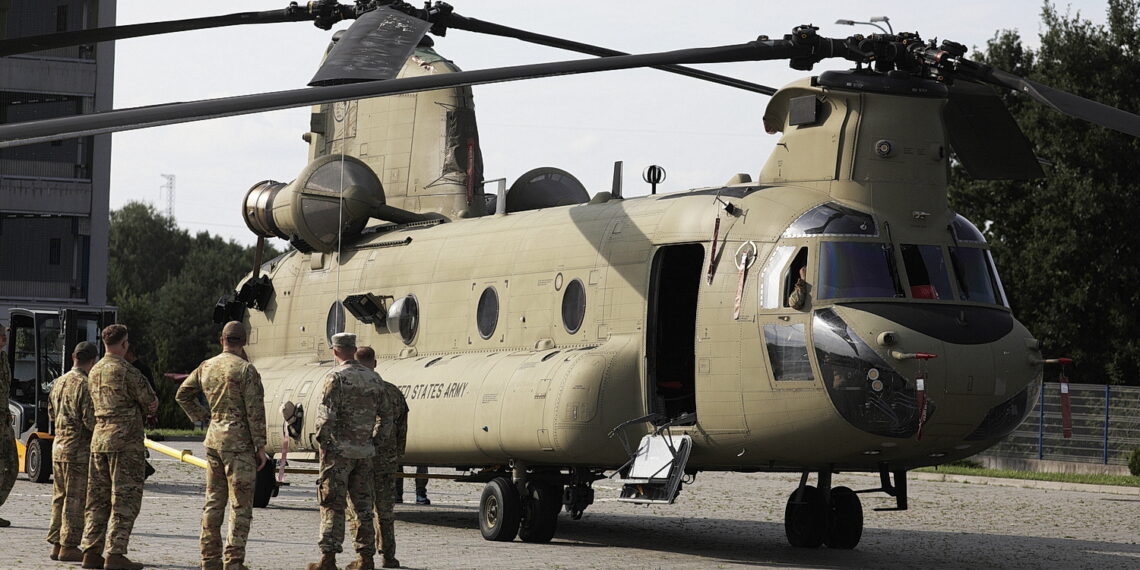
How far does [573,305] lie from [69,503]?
5355mm

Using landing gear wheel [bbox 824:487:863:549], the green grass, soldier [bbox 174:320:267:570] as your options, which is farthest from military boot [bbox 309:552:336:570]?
the green grass

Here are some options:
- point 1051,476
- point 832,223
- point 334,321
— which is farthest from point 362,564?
point 1051,476

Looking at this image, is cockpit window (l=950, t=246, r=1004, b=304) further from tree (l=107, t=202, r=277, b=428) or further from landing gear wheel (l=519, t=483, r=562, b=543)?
tree (l=107, t=202, r=277, b=428)

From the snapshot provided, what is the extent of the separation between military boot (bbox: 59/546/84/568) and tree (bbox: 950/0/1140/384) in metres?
31.0

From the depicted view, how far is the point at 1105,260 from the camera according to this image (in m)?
37.9

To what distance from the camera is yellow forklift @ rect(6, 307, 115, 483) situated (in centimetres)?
2184

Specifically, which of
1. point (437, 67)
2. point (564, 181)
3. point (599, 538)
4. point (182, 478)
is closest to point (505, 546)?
point (599, 538)

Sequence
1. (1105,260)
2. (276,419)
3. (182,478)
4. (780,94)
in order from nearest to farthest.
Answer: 1. (780,94)
2. (276,419)
3. (182,478)
4. (1105,260)

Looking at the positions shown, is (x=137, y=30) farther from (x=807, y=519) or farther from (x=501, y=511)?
(x=807, y=519)

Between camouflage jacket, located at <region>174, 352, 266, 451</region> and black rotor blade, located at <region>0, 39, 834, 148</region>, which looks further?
camouflage jacket, located at <region>174, 352, 266, 451</region>

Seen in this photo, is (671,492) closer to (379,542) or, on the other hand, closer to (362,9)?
(379,542)

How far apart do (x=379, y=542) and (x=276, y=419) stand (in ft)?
19.5

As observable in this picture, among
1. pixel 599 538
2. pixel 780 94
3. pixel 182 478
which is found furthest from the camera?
pixel 182 478

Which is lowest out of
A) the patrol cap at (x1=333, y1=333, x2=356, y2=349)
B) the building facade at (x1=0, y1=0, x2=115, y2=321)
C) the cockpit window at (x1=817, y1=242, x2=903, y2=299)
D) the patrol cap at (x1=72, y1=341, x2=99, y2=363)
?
the patrol cap at (x1=72, y1=341, x2=99, y2=363)
